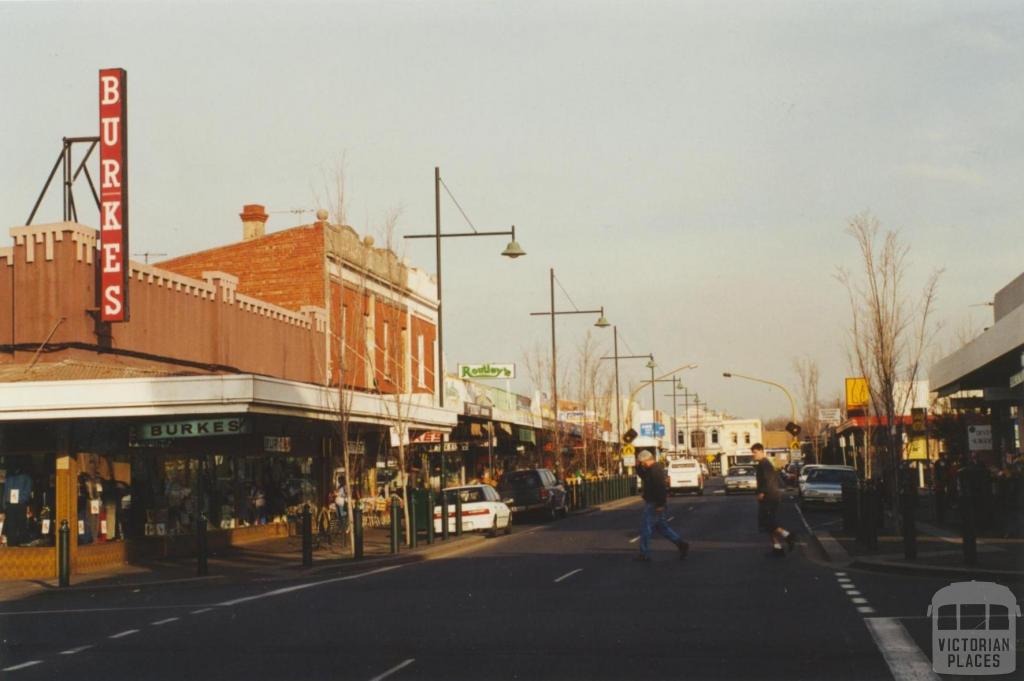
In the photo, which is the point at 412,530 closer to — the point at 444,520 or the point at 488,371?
the point at 444,520

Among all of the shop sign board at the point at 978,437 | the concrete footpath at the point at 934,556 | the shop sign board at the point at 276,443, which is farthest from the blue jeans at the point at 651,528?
the shop sign board at the point at 276,443

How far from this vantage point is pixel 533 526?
38.7 meters

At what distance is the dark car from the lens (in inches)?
1591

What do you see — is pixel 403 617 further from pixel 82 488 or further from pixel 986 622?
pixel 82 488

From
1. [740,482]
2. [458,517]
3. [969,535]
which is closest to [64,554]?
[458,517]

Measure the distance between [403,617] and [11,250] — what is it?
592 inches

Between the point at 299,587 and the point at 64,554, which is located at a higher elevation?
the point at 64,554

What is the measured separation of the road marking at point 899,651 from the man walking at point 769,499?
8.68 meters

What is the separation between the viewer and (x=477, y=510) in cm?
3288

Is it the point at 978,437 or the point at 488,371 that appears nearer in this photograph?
the point at 978,437

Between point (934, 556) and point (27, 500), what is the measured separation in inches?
637

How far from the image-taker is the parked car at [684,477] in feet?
207

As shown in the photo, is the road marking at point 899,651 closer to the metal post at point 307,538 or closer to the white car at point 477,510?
the metal post at point 307,538

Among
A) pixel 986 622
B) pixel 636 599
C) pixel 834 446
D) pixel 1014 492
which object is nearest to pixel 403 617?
pixel 636 599
